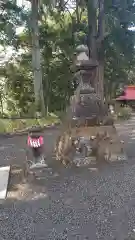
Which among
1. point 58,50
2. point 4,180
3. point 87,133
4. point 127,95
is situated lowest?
point 127,95

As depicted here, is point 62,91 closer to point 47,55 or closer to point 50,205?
point 47,55

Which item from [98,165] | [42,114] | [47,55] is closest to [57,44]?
[47,55]

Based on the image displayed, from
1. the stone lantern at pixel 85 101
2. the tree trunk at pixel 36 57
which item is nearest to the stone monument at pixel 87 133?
the stone lantern at pixel 85 101

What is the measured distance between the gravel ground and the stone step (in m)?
0.10

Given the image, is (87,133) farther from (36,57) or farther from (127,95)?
(127,95)

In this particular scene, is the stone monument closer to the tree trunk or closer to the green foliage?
the tree trunk

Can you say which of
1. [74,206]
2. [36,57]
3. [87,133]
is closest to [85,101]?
[87,133]

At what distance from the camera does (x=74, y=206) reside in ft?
14.0

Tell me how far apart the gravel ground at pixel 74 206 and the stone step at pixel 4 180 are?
10 centimetres

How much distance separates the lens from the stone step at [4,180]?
4.83 metres

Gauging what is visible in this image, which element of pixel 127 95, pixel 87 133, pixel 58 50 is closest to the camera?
pixel 87 133

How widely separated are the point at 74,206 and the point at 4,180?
1.70 meters

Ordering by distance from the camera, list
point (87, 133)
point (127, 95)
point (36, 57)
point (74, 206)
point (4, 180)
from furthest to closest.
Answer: point (127, 95), point (36, 57), point (87, 133), point (4, 180), point (74, 206)

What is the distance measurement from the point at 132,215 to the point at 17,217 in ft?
4.74
